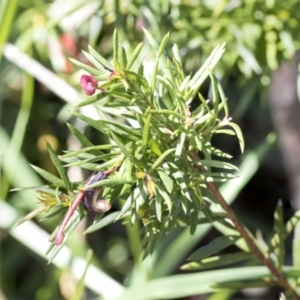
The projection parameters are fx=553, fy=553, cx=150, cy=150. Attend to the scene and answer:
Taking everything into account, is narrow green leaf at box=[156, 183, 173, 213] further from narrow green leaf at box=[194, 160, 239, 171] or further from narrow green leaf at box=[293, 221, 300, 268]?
narrow green leaf at box=[293, 221, 300, 268]

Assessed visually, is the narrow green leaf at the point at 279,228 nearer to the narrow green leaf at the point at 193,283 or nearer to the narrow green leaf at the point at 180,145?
the narrow green leaf at the point at 193,283

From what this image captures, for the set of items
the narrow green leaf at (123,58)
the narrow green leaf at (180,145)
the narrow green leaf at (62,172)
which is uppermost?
the narrow green leaf at (123,58)

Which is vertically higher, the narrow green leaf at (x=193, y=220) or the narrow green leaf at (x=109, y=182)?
the narrow green leaf at (x=109, y=182)

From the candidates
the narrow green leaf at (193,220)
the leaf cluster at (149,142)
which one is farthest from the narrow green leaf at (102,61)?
the narrow green leaf at (193,220)

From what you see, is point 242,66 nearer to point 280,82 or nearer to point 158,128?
point 280,82

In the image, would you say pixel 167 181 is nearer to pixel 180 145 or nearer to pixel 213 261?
pixel 180 145

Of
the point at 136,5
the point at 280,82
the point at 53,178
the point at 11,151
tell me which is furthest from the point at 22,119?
the point at 53,178

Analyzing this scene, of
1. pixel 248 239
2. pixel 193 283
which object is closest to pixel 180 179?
pixel 248 239
